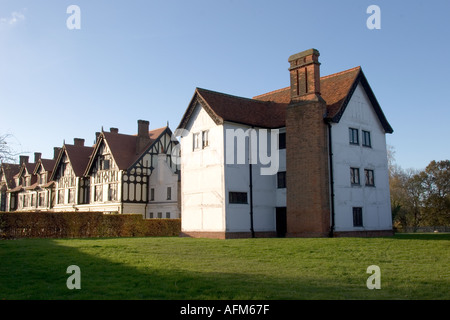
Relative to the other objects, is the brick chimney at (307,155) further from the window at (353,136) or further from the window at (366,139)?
the window at (366,139)

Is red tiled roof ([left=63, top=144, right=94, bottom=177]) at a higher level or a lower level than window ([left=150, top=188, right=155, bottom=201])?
higher

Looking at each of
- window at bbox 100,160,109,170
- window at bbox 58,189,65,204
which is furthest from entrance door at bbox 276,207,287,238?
window at bbox 58,189,65,204

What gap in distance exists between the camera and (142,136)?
45344 mm

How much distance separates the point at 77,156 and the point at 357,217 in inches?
1382

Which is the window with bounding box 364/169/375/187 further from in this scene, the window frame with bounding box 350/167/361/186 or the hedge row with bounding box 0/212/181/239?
the hedge row with bounding box 0/212/181/239

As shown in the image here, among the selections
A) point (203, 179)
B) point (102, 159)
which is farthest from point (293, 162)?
point (102, 159)

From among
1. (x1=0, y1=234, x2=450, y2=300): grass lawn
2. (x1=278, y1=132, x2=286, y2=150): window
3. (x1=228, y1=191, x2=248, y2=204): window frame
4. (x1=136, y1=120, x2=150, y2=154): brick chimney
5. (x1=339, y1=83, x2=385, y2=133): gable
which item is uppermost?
(x1=136, y1=120, x2=150, y2=154): brick chimney

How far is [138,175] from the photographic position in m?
43.3

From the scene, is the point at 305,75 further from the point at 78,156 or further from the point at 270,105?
the point at 78,156

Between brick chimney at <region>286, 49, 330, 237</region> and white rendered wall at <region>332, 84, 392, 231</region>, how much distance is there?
1.21m

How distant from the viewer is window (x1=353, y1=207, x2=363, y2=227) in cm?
2558

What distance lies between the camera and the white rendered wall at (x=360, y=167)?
82.4 ft

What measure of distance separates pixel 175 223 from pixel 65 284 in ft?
76.5
